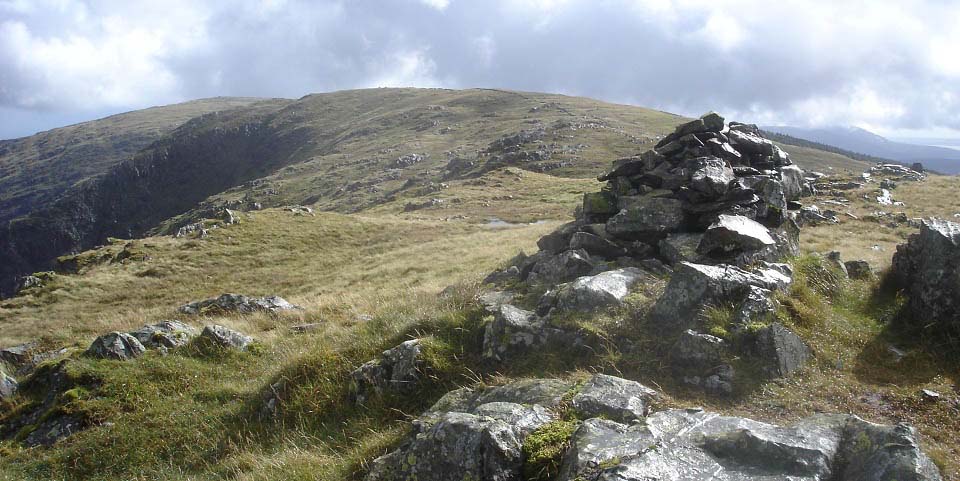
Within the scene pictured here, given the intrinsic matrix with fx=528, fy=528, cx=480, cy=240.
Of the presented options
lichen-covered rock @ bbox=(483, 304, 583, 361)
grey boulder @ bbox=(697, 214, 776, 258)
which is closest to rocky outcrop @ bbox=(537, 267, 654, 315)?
lichen-covered rock @ bbox=(483, 304, 583, 361)

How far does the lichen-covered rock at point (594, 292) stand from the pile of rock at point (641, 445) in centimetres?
278

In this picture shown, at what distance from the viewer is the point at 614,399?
23.6 feet

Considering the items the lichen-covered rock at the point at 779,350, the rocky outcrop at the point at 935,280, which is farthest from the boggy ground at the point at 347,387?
the rocky outcrop at the point at 935,280

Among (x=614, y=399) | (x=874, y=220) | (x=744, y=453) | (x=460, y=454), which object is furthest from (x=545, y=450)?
(x=874, y=220)

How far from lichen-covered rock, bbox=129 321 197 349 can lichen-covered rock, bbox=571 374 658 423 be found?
12009 mm

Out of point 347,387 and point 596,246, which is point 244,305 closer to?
point 347,387

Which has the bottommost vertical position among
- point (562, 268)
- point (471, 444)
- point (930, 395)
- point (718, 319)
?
point (930, 395)

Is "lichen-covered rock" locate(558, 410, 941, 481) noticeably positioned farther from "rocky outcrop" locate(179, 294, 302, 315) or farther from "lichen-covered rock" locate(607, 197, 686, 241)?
"rocky outcrop" locate(179, 294, 302, 315)

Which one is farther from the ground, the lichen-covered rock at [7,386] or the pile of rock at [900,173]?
the pile of rock at [900,173]

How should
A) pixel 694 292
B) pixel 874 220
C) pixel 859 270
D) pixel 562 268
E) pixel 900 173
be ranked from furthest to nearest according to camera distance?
pixel 900 173
pixel 874 220
pixel 562 268
pixel 859 270
pixel 694 292

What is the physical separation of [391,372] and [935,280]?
10.5m

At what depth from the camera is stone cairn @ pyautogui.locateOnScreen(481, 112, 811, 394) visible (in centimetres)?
884

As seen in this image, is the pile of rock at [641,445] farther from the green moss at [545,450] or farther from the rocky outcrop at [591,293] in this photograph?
the rocky outcrop at [591,293]

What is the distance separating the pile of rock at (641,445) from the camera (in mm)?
5430
